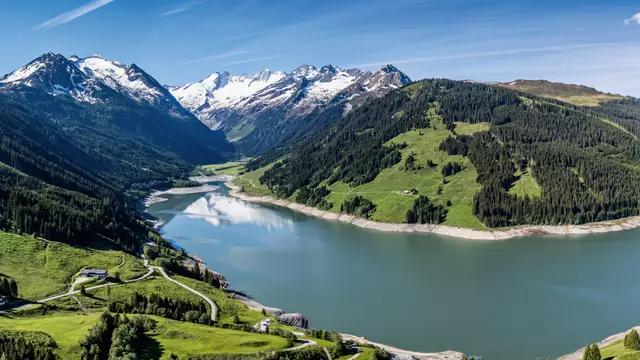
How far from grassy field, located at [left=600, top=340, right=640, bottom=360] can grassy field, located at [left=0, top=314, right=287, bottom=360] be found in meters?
33.9

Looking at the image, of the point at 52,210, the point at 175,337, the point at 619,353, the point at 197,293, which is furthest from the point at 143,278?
the point at 619,353

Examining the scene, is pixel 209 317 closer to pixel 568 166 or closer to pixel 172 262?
pixel 172 262

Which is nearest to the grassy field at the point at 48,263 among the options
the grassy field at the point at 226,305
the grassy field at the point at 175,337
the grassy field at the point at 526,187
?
the grassy field at the point at 226,305

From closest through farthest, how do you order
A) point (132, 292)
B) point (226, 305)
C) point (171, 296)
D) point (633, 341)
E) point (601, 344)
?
point (633, 341) < point (601, 344) < point (226, 305) < point (171, 296) < point (132, 292)

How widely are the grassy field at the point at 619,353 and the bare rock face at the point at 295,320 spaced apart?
3869cm

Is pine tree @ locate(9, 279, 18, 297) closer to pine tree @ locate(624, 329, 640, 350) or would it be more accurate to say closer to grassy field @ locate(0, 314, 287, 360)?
grassy field @ locate(0, 314, 287, 360)

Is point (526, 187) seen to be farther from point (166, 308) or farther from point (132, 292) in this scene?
point (166, 308)

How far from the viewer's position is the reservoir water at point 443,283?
71438 mm

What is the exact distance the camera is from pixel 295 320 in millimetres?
72500

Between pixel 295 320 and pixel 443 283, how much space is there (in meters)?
37.4

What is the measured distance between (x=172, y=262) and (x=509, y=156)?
130006mm

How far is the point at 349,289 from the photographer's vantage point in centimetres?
9388

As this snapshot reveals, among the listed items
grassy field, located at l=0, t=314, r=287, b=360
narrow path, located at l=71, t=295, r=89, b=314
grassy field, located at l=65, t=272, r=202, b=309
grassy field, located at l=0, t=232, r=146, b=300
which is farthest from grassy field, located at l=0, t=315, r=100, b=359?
grassy field, located at l=0, t=232, r=146, b=300

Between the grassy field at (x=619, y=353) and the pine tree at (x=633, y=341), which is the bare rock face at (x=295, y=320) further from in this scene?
the pine tree at (x=633, y=341)
